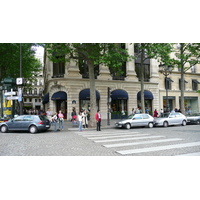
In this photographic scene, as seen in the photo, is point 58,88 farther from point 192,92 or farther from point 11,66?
point 192,92

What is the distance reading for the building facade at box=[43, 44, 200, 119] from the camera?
23.7 m

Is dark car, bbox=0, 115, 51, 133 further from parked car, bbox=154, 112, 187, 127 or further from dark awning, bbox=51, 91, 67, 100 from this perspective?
parked car, bbox=154, 112, 187, 127

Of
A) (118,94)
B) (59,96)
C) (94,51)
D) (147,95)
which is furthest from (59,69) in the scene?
(147,95)

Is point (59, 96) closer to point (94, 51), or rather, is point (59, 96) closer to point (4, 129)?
point (94, 51)

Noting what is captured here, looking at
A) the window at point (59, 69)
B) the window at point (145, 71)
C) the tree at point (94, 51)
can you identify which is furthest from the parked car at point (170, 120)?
the window at point (59, 69)

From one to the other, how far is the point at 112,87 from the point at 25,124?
48.6ft

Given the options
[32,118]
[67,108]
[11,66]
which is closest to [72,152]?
[32,118]

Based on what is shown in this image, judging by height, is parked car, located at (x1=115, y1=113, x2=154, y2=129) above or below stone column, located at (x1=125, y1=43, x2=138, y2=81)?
Answer: below

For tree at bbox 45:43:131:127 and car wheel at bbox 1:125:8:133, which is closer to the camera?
car wheel at bbox 1:125:8:133

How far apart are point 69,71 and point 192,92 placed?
74.5 feet

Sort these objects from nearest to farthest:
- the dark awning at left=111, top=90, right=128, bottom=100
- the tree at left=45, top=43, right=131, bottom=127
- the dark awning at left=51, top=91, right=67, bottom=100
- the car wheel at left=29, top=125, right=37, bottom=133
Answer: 1. the car wheel at left=29, top=125, right=37, bottom=133
2. the tree at left=45, top=43, right=131, bottom=127
3. the dark awning at left=51, top=91, right=67, bottom=100
4. the dark awning at left=111, top=90, right=128, bottom=100

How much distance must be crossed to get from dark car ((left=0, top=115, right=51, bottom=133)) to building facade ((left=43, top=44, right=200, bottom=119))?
9.42 metres

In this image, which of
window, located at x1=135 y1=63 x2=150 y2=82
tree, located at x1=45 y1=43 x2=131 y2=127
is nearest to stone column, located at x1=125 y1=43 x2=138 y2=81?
window, located at x1=135 y1=63 x2=150 y2=82
